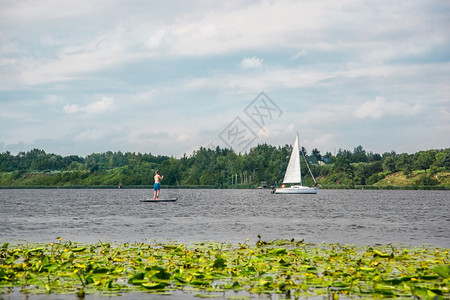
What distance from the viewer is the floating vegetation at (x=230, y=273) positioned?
13.7m

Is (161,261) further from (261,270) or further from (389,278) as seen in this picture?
(389,278)

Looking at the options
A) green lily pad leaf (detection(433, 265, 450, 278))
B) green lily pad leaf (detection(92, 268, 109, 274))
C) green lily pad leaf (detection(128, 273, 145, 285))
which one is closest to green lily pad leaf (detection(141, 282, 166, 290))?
green lily pad leaf (detection(128, 273, 145, 285))

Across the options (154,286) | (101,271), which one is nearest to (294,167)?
(101,271)

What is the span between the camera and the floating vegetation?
1366 centimetres

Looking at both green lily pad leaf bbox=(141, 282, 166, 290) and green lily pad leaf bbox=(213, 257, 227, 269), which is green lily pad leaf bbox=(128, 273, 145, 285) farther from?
green lily pad leaf bbox=(213, 257, 227, 269)

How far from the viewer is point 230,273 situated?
52.8ft

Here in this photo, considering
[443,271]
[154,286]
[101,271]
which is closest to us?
[154,286]

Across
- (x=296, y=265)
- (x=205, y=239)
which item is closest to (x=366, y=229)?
(x=205, y=239)

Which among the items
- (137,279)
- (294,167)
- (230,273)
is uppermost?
(294,167)

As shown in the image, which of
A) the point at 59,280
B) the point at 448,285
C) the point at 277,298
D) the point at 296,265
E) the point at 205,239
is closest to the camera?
the point at 277,298

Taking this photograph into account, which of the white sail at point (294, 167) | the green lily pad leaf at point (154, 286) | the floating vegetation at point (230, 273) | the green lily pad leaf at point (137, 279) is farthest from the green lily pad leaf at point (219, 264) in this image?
the white sail at point (294, 167)

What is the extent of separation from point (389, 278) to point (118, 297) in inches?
312

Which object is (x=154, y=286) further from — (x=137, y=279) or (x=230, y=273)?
(x=230, y=273)

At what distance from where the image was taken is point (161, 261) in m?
18.3
